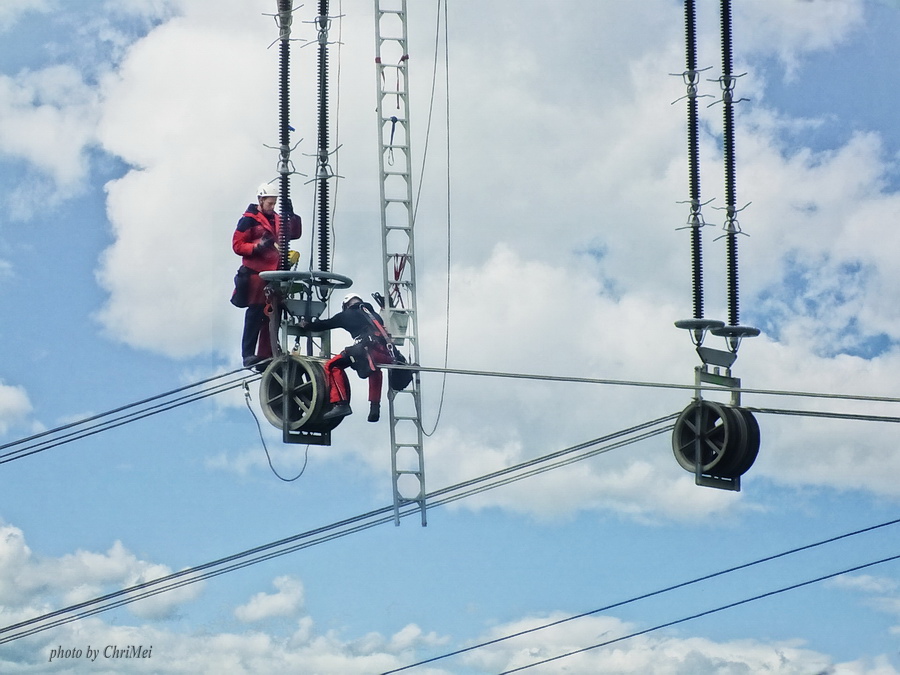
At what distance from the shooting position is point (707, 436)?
71.7ft

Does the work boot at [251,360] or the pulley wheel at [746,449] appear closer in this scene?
the pulley wheel at [746,449]

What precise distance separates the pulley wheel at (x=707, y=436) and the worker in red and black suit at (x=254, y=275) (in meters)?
6.46

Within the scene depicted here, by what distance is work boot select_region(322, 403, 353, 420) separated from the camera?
23188 mm

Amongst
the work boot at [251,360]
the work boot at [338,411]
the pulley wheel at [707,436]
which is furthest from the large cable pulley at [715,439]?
the work boot at [251,360]

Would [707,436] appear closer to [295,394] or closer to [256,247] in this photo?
[295,394]

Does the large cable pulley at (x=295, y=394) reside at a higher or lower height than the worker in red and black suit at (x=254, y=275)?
lower

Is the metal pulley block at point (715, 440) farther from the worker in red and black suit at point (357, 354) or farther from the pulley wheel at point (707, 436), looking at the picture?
the worker in red and black suit at point (357, 354)

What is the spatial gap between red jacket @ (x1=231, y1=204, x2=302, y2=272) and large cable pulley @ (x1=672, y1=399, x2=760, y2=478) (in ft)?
22.0

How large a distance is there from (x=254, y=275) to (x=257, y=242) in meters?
0.51

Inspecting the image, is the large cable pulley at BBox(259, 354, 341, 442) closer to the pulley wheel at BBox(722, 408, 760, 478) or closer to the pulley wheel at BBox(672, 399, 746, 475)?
the pulley wheel at BBox(672, 399, 746, 475)

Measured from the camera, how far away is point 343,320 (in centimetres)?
2414

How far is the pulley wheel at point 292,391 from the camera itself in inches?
909

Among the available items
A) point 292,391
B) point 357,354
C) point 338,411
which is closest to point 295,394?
point 292,391

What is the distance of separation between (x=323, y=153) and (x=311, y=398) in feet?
11.8
